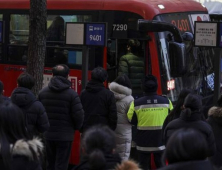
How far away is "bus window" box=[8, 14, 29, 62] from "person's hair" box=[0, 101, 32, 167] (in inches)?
229

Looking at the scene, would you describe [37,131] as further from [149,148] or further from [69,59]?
[69,59]

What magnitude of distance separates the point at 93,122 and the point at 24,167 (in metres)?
3.25

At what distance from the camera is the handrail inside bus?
8.73 metres

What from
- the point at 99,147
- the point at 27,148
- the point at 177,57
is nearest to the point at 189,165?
the point at 99,147

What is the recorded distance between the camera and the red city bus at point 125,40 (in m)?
9.02

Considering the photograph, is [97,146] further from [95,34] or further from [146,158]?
[95,34]

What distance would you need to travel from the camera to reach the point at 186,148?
3406 mm

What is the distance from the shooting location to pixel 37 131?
6.79 m

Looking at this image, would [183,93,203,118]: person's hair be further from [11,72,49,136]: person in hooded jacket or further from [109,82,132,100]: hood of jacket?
[109,82,132,100]: hood of jacket

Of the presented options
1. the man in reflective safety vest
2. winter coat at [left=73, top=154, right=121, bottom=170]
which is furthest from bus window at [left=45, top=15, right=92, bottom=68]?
winter coat at [left=73, top=154, right=121, bottom=170]

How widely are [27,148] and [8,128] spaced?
22cm

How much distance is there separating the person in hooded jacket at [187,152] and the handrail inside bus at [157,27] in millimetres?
5345

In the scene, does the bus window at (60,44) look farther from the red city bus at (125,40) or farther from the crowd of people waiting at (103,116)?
the crowd of people waiting at (103,116)

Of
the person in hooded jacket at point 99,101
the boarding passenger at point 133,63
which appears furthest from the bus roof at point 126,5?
the person in hooded jacket at point 99,101
